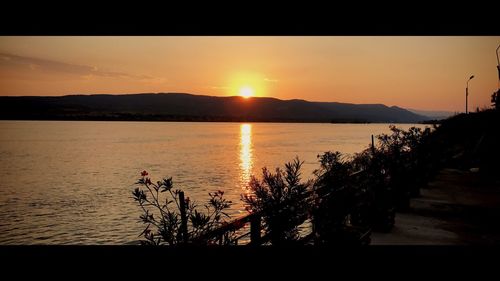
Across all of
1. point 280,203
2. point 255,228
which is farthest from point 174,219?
point 280,203

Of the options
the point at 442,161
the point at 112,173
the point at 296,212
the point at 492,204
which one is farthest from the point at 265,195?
the point at 112,173

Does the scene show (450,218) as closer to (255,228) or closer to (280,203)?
(255,228)

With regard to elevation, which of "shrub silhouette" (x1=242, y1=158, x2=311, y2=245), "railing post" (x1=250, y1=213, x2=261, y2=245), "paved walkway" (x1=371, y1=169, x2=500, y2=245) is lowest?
"paved walkway" (x1=371, y1=169, x2=500, y2=245)

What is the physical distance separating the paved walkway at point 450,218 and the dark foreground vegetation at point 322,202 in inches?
15.5

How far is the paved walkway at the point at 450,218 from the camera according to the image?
7.54 metres

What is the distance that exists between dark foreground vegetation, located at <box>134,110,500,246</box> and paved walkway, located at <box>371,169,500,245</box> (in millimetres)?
393

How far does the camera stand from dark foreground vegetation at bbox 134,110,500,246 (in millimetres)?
4734

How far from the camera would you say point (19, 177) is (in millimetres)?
50000

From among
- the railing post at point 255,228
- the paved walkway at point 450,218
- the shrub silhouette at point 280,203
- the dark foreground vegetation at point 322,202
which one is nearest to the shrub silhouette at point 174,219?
the dark foreground vegetation at point 322,202

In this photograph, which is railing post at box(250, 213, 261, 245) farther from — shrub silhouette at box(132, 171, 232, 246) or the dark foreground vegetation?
shrub silhouette at box(132, 171, 232, 246)

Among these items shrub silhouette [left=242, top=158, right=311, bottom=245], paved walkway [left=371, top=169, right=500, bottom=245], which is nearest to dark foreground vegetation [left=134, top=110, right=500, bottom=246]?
shrub silhouette [left=242, top=158, right=311, bottom=245]

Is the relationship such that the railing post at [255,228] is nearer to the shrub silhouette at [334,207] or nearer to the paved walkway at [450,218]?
the shrub silhouette at [334,207]

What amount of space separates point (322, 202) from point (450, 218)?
551 cm
